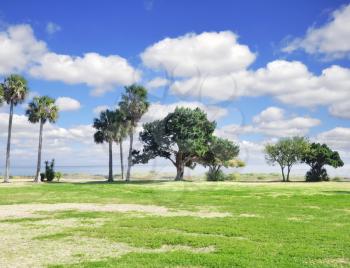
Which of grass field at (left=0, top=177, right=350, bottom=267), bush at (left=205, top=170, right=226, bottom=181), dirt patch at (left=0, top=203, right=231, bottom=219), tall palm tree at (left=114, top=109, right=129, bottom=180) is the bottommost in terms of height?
grass field at (left=0, top=177, right=350, bottom=267)

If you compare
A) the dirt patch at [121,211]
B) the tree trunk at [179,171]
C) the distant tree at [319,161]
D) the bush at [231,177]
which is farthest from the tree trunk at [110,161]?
the dirt patch at [121,211]

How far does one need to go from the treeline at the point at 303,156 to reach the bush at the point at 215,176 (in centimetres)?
1172

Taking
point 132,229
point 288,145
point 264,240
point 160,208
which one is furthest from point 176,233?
point 288,145

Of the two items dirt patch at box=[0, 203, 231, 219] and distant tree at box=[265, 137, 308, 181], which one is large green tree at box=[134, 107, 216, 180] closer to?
distant tree at box=[265, 137, 308, 181]

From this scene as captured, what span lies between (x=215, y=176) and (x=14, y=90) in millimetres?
35418

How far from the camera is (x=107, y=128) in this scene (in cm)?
7175

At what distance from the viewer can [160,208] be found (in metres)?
25.7

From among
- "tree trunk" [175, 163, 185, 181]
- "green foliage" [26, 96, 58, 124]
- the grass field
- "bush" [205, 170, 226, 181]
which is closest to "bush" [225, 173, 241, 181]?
"bush" [205, 170, 226, 181]

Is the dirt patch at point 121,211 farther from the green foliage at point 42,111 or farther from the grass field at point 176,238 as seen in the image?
the green foliage at point 42,111

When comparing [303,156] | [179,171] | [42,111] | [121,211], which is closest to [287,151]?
[303,156]

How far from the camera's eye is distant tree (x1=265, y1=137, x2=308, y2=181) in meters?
82.4

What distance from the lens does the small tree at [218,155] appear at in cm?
7350

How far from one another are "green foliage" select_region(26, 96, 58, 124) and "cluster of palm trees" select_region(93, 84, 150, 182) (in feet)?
30.9

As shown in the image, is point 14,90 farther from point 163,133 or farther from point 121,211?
point 121,211
